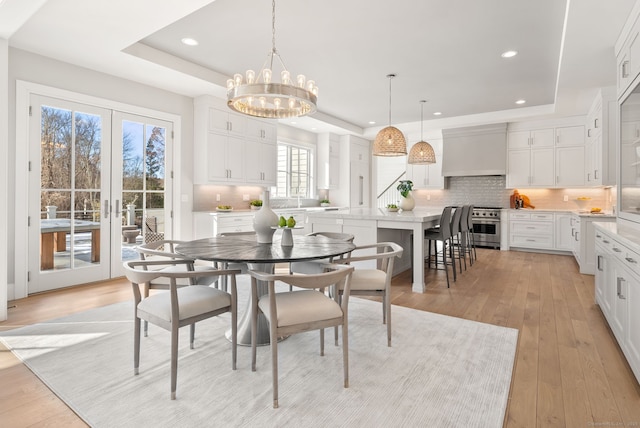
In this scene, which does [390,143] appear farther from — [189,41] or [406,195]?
[189,41]

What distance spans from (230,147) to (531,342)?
4800 millimetres

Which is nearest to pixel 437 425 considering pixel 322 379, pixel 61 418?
pixel 322 379

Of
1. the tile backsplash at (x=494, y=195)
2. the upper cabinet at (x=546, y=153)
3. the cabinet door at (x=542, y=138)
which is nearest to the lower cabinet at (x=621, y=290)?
the tile backsplash at (x=494, y=195)

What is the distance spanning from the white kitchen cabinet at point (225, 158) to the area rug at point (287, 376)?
2.95 metres

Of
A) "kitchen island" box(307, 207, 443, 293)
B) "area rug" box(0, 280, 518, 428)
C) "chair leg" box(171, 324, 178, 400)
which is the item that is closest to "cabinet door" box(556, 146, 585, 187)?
"kitchen island" box(307, 207, 443, 293)

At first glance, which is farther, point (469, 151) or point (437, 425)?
point (469, 151)

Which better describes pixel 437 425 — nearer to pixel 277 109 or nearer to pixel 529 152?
pixel 277 109

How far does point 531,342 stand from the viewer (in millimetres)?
2635

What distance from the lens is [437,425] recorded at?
1.65 metres

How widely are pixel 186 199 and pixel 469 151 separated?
5944 millimetres

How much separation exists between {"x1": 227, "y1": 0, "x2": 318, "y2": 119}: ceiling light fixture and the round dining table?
42.9 inches

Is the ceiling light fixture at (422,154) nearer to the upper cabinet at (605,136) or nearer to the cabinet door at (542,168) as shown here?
the upper cabinet at (605,136)

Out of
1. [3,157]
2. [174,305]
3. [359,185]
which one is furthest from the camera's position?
[359,185]


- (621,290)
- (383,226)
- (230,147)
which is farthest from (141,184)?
(621,290)
